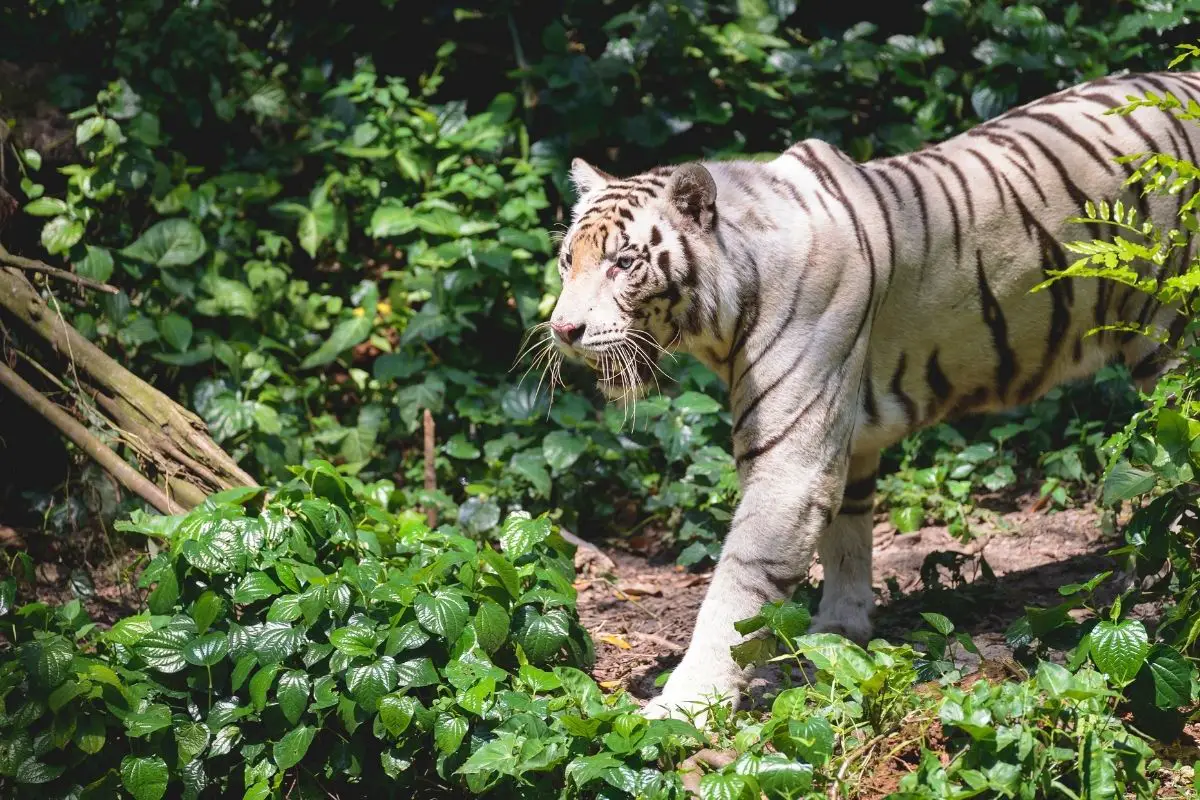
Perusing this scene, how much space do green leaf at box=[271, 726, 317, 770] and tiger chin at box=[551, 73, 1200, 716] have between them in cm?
89

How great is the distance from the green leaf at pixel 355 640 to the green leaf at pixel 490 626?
0.88ft

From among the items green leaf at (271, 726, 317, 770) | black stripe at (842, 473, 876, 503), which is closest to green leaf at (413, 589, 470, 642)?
green leaf at (271, 726, 317, 770)

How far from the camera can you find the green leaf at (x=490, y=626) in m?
3.23

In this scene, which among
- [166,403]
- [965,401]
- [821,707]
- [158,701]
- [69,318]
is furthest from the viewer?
[69,318]

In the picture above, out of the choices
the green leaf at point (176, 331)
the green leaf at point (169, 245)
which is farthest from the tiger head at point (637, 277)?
the green leaf at point (169, 245)

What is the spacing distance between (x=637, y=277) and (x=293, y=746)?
1.51 metres

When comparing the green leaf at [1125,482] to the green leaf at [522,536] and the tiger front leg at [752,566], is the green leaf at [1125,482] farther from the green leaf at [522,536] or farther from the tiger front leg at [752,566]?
the green leaf at [522,536]

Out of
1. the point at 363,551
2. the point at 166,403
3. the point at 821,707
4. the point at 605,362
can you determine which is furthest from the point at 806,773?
the point at 166,403

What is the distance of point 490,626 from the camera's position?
10.6ft

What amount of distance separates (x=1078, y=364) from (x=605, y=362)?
5.18 feet

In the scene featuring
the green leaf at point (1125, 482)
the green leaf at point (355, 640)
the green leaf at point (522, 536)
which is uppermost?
the green leaf at point (1125, 482)

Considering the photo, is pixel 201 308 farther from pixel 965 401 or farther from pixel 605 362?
pixel 965 401

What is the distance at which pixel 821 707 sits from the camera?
3.01m

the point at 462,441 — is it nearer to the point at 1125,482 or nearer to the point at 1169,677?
the point at 1125,482
